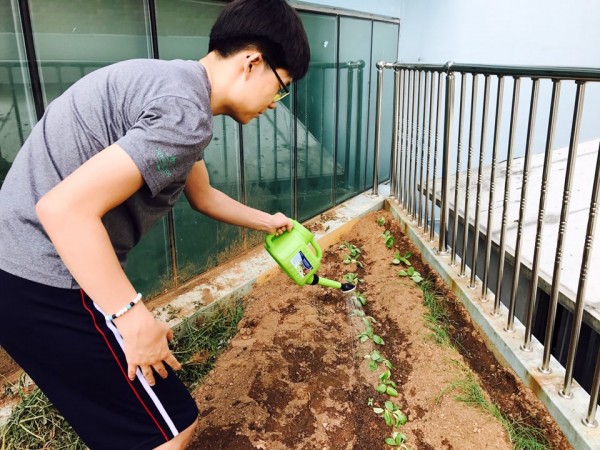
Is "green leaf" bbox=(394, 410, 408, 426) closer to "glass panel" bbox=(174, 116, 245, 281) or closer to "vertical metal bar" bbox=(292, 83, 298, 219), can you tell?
"glass panel" bbox=(174, 116, 245, 281)

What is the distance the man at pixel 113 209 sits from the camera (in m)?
1.09

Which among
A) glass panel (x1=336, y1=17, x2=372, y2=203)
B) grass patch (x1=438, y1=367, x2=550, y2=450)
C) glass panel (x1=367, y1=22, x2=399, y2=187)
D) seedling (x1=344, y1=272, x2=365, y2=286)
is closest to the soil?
grass patch (x1=438, y1=367, x2=550, y2=450)

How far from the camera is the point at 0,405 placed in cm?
221

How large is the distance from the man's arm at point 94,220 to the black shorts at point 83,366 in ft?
0.45

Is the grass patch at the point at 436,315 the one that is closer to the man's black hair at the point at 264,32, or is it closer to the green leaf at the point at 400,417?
the green leaf at the point at 400,417

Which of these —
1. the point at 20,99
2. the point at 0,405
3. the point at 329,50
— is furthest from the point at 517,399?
the point at 329,50

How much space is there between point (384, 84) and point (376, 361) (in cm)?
414

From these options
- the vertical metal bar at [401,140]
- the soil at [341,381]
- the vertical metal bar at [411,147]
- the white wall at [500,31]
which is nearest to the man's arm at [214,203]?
the soil at [341,381]

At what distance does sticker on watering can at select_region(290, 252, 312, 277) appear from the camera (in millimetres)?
2327

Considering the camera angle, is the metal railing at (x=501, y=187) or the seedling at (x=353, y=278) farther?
the seedling at (x=353, y=278)

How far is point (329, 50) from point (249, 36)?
357cm

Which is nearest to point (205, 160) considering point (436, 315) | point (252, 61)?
point (436, 315)

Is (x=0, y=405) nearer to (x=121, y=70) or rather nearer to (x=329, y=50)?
(x=121, y=70)

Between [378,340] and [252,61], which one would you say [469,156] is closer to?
[378,340]
